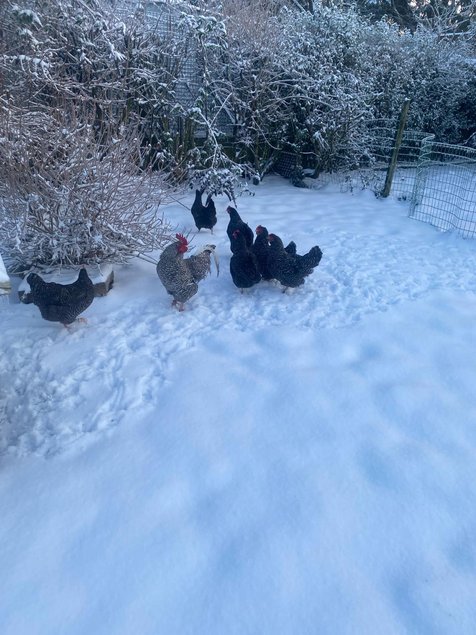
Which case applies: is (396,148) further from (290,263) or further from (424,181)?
(290,263)

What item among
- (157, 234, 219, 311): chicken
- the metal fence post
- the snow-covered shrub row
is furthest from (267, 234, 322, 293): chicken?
the metal fence post

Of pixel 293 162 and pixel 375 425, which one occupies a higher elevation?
pixel 293 162

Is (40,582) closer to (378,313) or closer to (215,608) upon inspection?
(215,608)

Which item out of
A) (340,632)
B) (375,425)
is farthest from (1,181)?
(340,632)

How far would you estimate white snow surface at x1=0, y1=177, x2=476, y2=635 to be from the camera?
209cm

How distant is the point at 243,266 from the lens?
4.52m

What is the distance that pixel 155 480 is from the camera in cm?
269

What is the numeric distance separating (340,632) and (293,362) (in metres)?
1.97

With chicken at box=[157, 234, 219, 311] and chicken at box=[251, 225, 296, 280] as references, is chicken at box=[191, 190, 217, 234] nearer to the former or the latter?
chicken at box=[251, 225, 296, 280]

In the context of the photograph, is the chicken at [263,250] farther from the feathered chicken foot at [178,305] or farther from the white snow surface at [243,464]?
the feathered chicken foot at [178,305]

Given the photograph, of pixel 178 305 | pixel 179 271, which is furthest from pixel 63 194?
pixel 178 305

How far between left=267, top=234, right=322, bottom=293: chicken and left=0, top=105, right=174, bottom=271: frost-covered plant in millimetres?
1396

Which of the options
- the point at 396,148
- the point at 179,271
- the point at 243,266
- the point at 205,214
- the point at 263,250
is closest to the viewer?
the point at 179,271

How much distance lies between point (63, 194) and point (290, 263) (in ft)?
7.33
